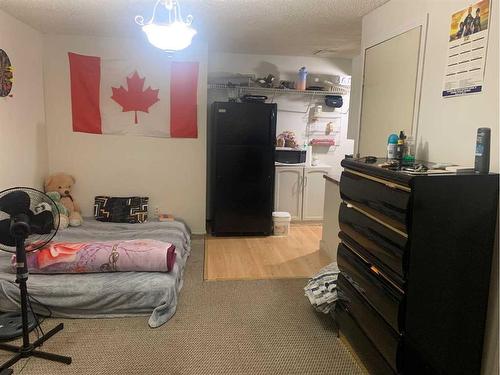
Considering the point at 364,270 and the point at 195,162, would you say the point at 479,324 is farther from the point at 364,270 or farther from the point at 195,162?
the point at 195,162

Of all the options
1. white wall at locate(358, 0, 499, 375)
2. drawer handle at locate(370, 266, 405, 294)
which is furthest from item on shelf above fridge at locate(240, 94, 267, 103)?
drawer handle at locate(370, 266, 405, 294)

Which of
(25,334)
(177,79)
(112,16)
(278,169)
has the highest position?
(112,16)

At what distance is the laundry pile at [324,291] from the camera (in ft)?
8.25

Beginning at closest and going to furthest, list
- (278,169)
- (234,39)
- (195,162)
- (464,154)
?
(464,154), (234,39), (195,162), (278,169)

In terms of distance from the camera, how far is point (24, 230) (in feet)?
6.46

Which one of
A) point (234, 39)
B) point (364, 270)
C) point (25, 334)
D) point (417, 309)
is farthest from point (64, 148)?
point (417, 309)

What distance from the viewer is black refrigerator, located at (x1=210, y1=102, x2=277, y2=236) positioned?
4.27m

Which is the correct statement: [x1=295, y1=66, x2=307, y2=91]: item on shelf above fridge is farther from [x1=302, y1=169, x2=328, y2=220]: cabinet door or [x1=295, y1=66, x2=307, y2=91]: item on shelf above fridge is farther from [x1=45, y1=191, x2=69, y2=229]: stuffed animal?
[x1=45, y1=191, x2=69, y2=229]: stuffed animal

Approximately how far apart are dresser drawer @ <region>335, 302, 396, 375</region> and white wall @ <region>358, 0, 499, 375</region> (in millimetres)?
467

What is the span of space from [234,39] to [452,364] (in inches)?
140

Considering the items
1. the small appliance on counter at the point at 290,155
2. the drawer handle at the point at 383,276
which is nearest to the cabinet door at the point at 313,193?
the small appliance on counter at the point at 290,155

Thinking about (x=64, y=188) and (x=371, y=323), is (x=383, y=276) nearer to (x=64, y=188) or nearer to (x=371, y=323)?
(x=371, y=323)

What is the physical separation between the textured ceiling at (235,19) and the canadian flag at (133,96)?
367 mm

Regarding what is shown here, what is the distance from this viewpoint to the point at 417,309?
165 centimetres
